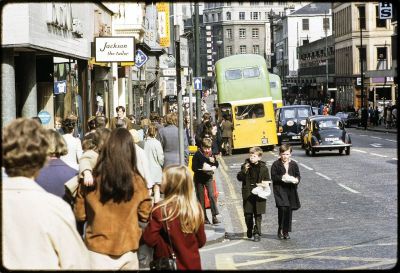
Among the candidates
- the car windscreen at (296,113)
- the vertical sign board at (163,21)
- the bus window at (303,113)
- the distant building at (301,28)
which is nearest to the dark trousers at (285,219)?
the car windscreen at (296,113)

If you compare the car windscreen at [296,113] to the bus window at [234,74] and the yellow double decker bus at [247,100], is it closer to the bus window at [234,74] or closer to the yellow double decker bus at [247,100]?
the yellow double decker bus at [247,100]

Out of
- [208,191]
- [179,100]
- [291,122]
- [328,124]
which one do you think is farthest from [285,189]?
[291,122]

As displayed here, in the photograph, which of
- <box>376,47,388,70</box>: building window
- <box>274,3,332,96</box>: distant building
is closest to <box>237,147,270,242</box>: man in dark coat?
<box>376,47,388,70</box>: building window

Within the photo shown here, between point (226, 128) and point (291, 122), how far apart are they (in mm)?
8789

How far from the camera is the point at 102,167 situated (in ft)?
21.3

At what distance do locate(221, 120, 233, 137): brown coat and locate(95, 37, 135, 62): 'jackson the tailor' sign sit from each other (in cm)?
2148

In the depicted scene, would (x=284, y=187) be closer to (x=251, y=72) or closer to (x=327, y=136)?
(x=327, y=136)

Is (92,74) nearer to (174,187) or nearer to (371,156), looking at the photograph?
(371,156)

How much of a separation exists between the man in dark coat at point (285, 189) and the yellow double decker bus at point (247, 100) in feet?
86.1

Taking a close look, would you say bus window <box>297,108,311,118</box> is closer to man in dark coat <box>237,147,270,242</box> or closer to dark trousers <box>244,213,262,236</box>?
man in dark coat <box>237,147,270,242</box>

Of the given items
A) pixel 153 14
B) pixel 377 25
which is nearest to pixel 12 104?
pixel 153 14

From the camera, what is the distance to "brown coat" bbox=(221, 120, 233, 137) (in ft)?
127

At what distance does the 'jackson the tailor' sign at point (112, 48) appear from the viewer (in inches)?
673

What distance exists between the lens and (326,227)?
15.4 meters
